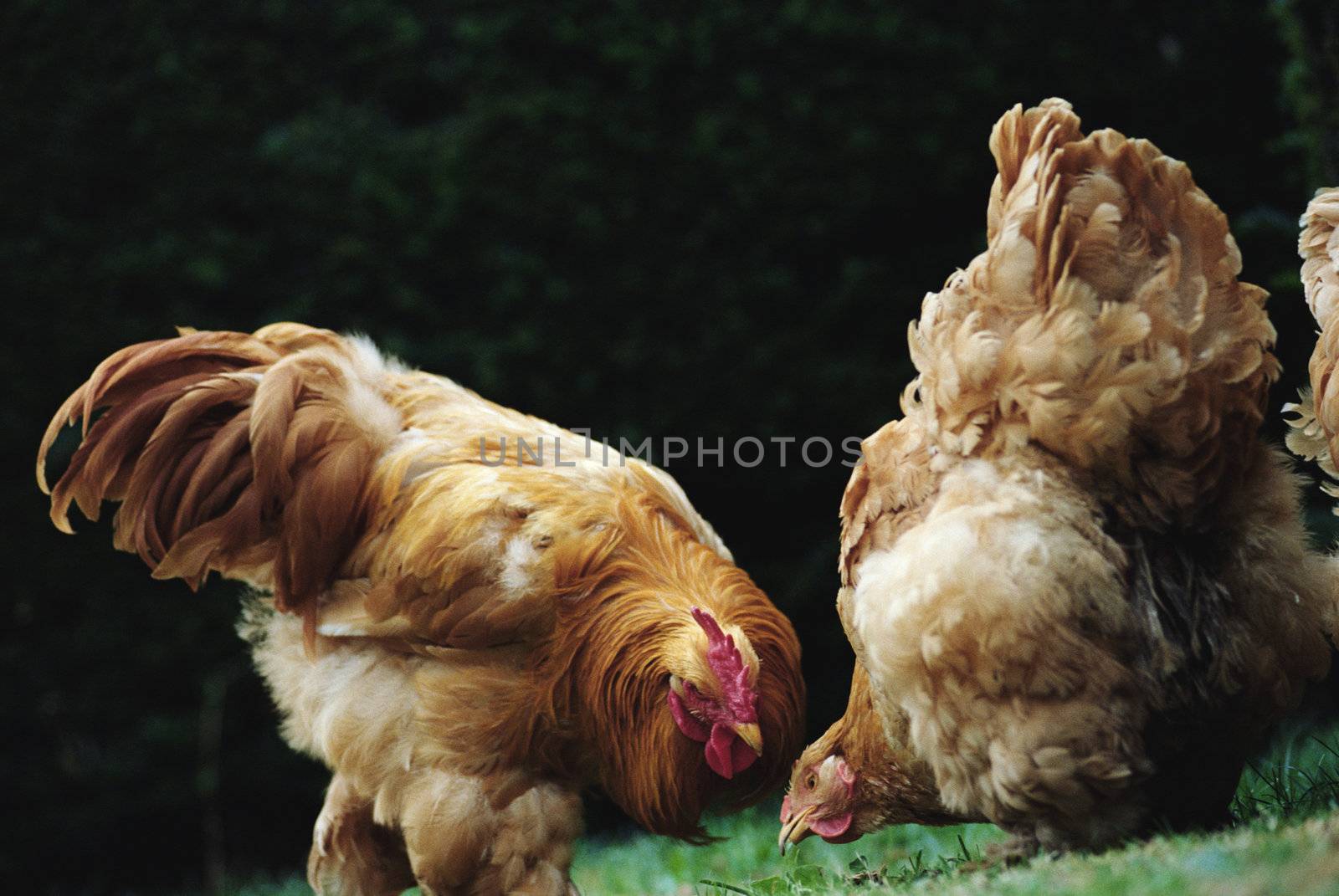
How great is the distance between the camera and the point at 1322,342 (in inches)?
144

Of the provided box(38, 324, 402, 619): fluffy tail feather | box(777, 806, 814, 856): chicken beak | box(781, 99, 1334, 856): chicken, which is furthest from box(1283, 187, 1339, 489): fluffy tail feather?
box(38, 324, 402, 619): fluffy tail feather

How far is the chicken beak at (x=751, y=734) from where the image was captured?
3727mm

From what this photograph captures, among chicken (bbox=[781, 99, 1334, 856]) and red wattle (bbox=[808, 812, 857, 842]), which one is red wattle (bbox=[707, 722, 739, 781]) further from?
chicken (bbox=[781, 99, 1334, 856])

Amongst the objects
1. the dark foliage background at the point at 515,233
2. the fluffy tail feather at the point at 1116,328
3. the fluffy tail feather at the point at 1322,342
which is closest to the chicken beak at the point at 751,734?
the fluffy tail feather at the point at 1116,328

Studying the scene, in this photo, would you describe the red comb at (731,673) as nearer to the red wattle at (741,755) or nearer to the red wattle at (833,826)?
the red wattle at (741,755)

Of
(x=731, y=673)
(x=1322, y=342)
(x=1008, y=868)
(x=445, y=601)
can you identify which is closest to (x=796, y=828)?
(x=731, y=673)

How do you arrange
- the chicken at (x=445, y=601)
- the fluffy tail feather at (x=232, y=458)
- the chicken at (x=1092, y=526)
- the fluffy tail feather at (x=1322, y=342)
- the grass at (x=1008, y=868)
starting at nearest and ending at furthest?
the grass at (x=1008, y=868)
the chicken at (x=1092, y=526)
the fluffy tail feather at (x=1322, y=342)
the chicken at (x=445, y=601)
the fluffy tail feather at (x=232, y=458)

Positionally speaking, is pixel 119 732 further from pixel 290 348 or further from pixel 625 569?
pixel 625 569

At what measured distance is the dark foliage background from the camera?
6.66 m

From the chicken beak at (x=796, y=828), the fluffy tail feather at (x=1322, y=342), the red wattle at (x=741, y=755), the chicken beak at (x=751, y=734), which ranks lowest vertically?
the chicken beak at (x=796, y=828)

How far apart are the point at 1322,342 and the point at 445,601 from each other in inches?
109

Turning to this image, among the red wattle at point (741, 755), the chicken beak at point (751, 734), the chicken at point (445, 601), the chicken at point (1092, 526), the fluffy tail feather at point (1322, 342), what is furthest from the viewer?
the chicken at point (445, 601)

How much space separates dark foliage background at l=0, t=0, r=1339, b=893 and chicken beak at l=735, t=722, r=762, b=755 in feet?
9.87

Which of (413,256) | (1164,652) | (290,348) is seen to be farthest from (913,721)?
(413,256)
